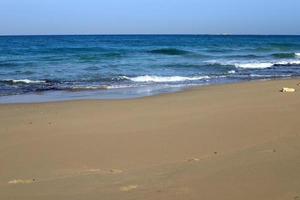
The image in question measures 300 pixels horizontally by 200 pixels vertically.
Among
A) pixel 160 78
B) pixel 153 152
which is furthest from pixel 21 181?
pixel 160 78

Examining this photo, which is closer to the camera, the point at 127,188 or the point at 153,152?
the point at 127,188

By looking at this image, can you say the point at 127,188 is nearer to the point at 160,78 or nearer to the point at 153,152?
the point at 153,152

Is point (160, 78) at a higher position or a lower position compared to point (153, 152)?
lower

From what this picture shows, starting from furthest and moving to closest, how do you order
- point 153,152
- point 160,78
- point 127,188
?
point 160,78
point 153,152
point 127,188

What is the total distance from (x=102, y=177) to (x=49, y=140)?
1704mm

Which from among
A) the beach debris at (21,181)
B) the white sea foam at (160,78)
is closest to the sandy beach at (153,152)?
the beach debris at (21,181)

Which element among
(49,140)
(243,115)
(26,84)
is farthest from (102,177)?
(26,84)

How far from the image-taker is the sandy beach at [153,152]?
3.83m

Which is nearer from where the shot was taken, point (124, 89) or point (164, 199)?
point (164, 199)

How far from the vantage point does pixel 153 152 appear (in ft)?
16.6

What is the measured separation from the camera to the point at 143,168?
4.46 meters

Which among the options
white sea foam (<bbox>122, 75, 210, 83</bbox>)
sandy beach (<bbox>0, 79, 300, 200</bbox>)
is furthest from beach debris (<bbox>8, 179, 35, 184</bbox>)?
white sea foam (<bbox>122, 75, 210, 83</bbox>)

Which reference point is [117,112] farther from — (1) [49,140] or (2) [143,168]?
(2) [143,168]

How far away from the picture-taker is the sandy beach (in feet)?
12.6
